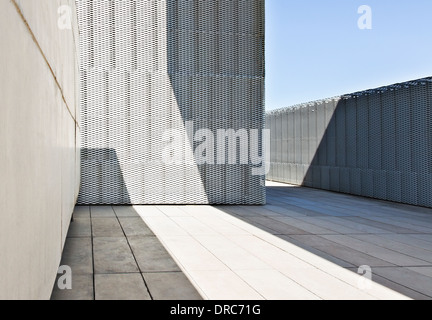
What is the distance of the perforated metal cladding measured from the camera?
12.0 metres

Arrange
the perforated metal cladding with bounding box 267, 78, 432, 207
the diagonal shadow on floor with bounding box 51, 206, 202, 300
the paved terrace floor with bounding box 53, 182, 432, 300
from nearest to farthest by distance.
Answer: the diagonal shadow on floor with bounding box 51, 206, 202, 300
the paved terrace floor with bounding box 53, 182, 432, 300
the perforated metal cladding with bounding box 267, 78, 432, 207

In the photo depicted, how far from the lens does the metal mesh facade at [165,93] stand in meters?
10.8

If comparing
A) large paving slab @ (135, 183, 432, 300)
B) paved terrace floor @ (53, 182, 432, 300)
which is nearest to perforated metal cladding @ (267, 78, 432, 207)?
large paving slab @ (135, 183, 432, 300)

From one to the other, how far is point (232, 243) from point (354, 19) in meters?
5.84

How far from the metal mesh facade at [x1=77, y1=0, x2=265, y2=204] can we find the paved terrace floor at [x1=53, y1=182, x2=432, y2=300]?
127cm

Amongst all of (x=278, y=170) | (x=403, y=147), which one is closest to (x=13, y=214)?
(x=403, y=147)

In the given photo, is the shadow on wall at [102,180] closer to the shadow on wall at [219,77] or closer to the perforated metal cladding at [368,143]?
the shadow on wall at [219,77]

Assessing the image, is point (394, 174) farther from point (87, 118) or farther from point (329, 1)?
point (87, 118)

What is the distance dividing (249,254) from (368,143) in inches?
386

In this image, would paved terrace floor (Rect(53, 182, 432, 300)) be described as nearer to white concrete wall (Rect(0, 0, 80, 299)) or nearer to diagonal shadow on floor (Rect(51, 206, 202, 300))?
diagonal shadow on floor (Rect(51, 206, 202, 300))

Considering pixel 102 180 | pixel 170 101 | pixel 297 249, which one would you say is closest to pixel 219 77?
pixel 170 101

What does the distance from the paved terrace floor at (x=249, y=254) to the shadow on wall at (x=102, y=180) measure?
0.81m

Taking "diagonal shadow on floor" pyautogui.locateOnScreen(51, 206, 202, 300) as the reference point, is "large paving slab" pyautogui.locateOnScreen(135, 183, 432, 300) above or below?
below

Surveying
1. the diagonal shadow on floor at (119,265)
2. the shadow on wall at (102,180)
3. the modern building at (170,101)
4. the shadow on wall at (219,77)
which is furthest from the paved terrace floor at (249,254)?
the shadow on wall at (219,77)
